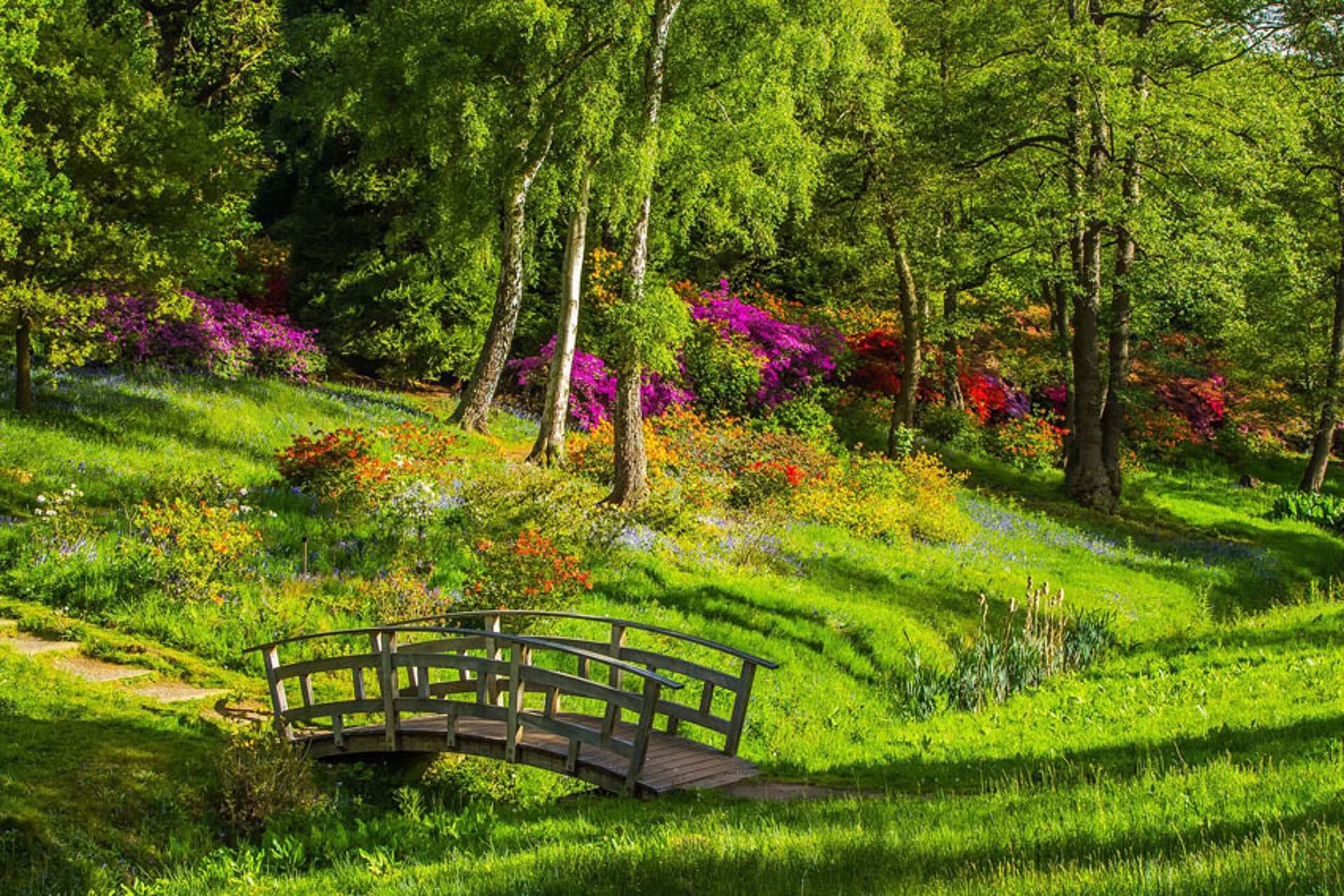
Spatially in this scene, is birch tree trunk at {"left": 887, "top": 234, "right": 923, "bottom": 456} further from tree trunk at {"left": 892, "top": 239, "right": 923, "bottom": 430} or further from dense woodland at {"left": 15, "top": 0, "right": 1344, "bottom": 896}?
dense woodland at {"left": 15, "top": 0, "right": 1344, "bottom": 896}

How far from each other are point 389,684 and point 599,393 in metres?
15.6

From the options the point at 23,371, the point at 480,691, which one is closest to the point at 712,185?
the point at 480,691


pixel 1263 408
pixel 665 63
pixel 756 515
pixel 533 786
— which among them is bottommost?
pixel 533 786

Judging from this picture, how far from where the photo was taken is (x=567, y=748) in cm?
879

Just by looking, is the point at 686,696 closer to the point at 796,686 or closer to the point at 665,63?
the point at 796,686

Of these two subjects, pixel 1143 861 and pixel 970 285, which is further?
pixel 970 285

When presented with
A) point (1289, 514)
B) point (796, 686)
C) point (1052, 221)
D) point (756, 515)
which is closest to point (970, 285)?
point (1052, 221)

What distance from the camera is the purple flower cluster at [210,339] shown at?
836 inches

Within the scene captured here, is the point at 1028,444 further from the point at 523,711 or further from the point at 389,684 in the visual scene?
the point at 389,684

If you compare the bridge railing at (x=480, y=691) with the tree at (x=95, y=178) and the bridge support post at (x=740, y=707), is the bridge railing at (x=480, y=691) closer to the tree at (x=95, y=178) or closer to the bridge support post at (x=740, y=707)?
the bridge support post at (x=740, y=707)

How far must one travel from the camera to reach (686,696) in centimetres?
1174

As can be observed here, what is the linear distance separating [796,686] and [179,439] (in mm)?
9830

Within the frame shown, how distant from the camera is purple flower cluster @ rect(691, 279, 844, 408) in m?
26.0

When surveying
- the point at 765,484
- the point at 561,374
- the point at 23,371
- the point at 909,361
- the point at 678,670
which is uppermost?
the point at 909,361
